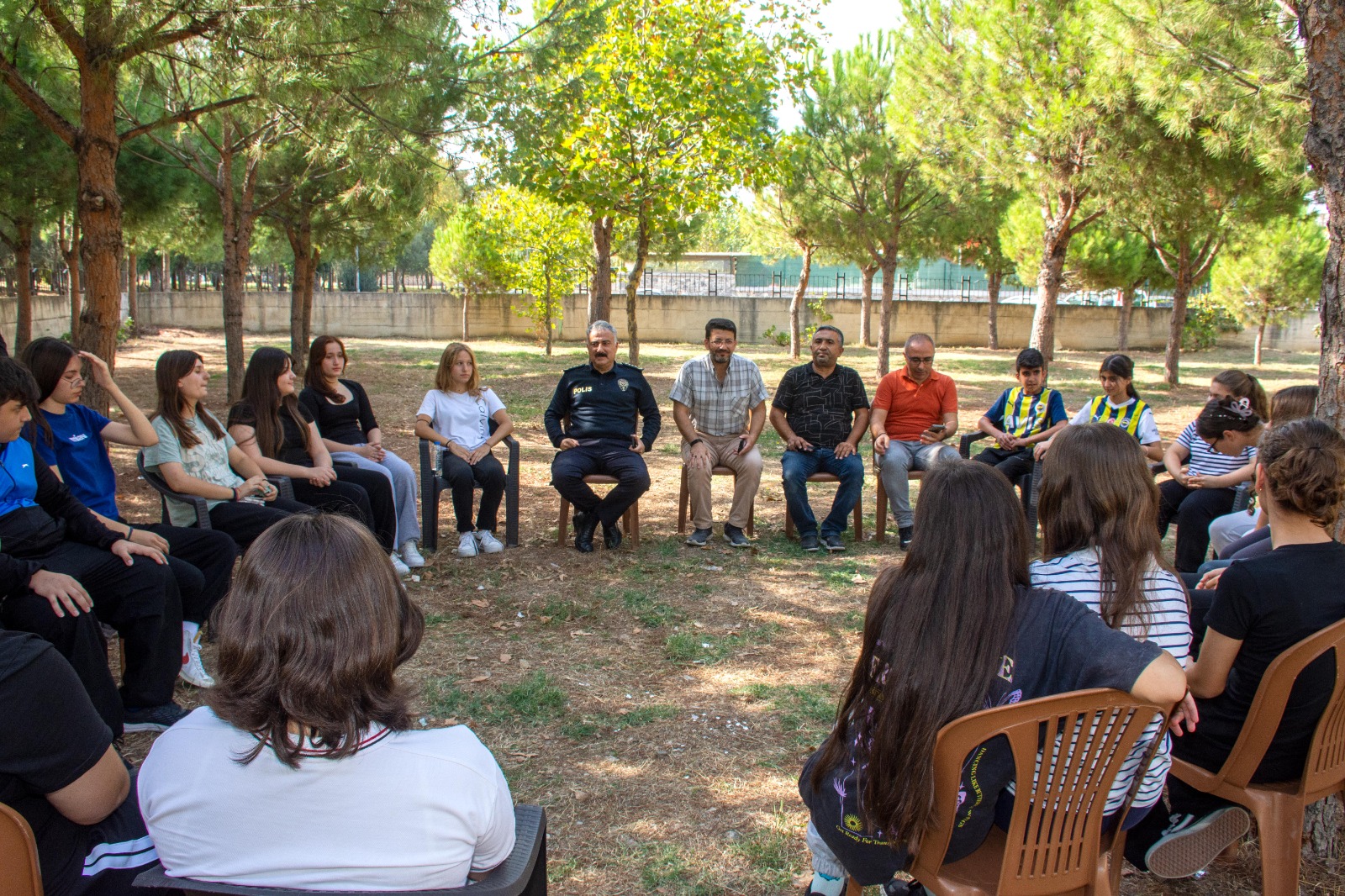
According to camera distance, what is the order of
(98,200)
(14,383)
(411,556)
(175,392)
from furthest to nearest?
(98,200), (411,556), (175,392), (14,383)

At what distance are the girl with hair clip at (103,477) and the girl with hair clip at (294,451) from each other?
849mm

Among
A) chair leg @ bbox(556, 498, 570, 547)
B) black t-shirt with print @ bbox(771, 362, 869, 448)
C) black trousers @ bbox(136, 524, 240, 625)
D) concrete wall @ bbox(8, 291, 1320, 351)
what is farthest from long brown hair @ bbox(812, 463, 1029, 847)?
concrete wall @ bbox(8, 291, 1320, 351)

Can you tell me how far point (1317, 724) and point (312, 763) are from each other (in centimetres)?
219

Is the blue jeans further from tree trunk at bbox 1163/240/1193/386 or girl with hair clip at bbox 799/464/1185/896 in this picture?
tree trunk at bbox 1163/240/1193/386

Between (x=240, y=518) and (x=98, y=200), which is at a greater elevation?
(x=98, y=200)

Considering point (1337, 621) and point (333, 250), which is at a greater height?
point (333, 250)

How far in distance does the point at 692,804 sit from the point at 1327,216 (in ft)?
8.43

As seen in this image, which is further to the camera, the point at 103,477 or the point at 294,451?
the point at 294,451

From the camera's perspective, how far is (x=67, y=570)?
3293 millimetres

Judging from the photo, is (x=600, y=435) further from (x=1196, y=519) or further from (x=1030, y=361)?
(x=1196, y=519)

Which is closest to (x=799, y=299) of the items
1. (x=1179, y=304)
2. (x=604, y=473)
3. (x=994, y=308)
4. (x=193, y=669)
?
(x=1179, y=304)

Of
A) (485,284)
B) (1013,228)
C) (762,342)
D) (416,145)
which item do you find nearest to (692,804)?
(416,145)

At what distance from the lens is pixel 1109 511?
2301 millimetres

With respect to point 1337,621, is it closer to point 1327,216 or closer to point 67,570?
point 1327,216
